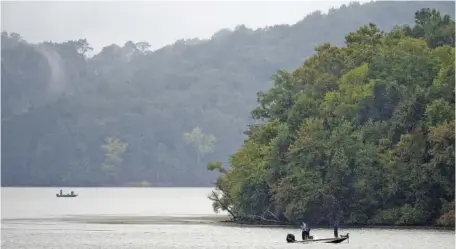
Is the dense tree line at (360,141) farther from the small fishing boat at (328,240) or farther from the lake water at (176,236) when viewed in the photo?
the small fishing boat at (328,240)

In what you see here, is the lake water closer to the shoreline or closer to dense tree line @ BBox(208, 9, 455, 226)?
the shoreline

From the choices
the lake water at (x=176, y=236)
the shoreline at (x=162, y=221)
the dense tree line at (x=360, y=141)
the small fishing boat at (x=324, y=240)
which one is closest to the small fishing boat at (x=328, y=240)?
the small fishing boat at (x=324, y=240)

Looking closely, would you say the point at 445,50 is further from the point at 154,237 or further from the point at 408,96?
the point at 154,237

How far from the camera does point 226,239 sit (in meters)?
79.9

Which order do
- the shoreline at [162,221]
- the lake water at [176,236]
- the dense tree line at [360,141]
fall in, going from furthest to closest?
the shoreline at [162,221]
the dense tree line at [360,141]
the lake water at [176,236]

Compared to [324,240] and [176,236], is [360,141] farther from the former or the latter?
[324,240]

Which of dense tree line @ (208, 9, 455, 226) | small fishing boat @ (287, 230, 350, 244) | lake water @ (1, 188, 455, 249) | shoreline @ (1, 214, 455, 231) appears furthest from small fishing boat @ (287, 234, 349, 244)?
shoreline @ (1, 214, 455, 231)

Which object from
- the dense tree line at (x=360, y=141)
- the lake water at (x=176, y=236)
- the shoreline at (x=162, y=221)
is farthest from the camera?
the shoreline at (x=162, y=221)

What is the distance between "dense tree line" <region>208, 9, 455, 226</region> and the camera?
9012 cm

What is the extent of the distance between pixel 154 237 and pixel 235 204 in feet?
66.1

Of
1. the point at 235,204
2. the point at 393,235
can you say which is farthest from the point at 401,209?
the point at 235,204

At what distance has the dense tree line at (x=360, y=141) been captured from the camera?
90125 millimetres

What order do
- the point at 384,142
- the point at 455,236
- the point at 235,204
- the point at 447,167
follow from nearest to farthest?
1. the point at 455,236
2. the point at 447,167
3. the point at 384,142
4. the point at 235,204

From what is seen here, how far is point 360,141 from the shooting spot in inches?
3696
